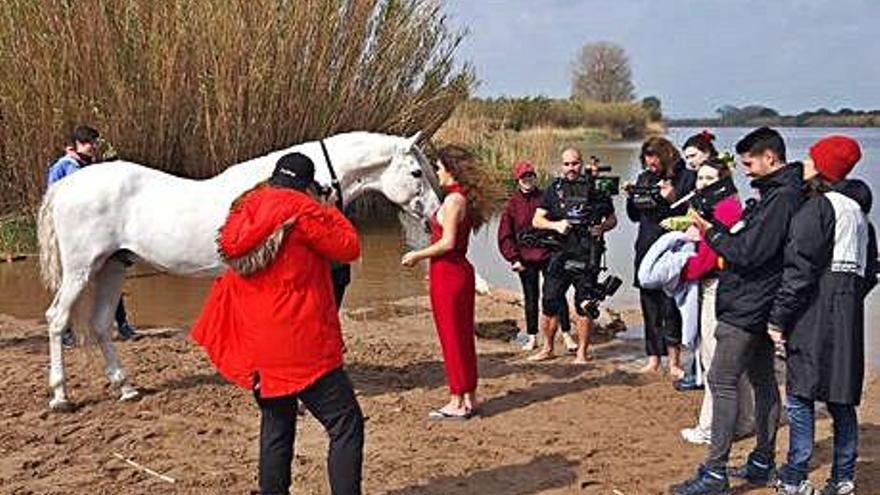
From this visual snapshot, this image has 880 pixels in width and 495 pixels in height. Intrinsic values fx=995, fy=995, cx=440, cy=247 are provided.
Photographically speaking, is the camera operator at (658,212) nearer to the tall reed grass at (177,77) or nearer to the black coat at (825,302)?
the black coat at (825,302)

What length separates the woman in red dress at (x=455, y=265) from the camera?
19.0ft

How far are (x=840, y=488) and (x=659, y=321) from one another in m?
2.78

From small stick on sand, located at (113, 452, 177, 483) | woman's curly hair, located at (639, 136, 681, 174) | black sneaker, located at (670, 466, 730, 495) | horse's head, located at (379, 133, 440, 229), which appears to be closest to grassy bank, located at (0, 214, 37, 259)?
horse's head, located at (379, 133, 440, 229)

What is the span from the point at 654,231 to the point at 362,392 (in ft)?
7.63

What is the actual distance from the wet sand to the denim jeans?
1.00 feet

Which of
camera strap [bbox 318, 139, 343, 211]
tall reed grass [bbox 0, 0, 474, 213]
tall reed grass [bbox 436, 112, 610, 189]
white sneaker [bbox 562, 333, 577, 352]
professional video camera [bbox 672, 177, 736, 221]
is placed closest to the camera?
professional video camera [bbox 672, 177, 736, 221]

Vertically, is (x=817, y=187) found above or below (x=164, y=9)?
below

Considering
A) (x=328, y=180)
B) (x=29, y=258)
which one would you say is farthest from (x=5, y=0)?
(x=328, y=180)

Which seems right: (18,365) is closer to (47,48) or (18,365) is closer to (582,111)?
(47,48)

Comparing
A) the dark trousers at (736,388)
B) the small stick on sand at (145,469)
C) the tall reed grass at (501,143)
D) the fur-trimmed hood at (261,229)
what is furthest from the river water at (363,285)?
the tall reed grass at (501,143)

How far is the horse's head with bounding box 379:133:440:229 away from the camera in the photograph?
653cm

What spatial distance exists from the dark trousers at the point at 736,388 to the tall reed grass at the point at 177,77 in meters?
11.3

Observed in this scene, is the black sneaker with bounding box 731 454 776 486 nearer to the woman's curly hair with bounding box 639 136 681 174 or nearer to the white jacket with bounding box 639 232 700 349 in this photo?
the white jacket with bounding box 639 232 700 349

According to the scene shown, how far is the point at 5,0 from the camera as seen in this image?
13891 mm
